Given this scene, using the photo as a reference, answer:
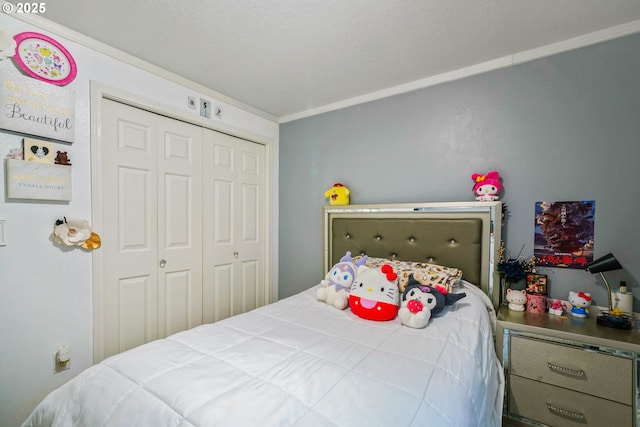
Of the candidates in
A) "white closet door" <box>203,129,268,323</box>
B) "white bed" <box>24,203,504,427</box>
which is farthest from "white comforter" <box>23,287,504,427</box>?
"white closet door" <box>203,129,268,323</box>

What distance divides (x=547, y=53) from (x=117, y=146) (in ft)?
9.73

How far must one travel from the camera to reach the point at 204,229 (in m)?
2.42

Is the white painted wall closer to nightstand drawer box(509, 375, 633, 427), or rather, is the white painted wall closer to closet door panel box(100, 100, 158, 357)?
closet door panel box(100, 100, 158, 357)

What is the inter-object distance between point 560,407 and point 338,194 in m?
1.97

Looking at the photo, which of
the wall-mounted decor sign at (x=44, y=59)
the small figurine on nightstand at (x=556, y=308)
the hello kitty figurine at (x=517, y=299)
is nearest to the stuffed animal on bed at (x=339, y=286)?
the hello kitty figurine at (x=517, y=299)

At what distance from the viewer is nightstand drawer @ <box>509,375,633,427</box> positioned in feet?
4.29

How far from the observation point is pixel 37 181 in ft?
5.01

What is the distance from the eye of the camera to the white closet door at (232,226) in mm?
2457

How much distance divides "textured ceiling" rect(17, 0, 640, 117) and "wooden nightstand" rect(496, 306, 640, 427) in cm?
171

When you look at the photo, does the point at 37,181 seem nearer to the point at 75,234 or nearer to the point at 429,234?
the point at 75,234

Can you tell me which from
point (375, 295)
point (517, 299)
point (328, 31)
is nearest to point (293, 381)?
point (375, 295)

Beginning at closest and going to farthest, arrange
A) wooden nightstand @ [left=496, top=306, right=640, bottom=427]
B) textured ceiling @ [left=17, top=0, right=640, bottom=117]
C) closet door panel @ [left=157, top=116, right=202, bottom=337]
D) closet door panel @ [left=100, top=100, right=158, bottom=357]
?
wooden nightstand @ [left=496, top=306, right=640, bottom=427]
textured ceiling @ [left=17, top=0, right=640, bottom=117]
closet door panel @ [left=100, top=100, right=158, bottom=357]
closet door panel @ [left=157, top=116, right=202, bottom=337]

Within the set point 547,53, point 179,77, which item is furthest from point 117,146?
point 547,53

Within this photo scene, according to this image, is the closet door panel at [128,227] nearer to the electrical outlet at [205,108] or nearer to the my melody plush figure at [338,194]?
the electrical outlet at [205,108]
